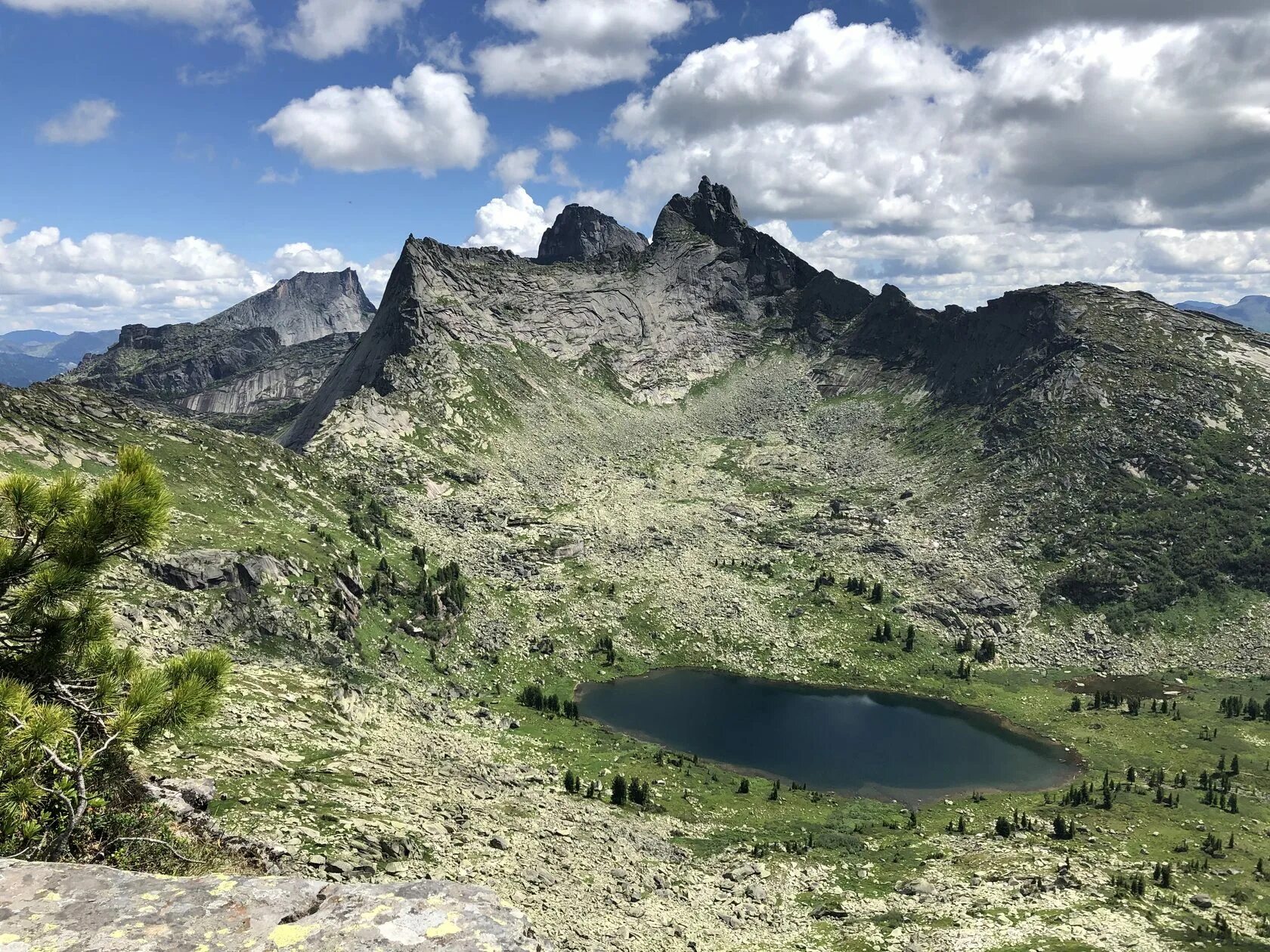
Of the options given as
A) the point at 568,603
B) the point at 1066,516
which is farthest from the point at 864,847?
the point at 1066,516

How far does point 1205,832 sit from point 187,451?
361 feet

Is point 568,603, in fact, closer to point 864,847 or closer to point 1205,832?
point 864,847

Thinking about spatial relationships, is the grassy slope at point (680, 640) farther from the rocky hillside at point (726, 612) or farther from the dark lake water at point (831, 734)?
the dark lake water at point (831, 734)

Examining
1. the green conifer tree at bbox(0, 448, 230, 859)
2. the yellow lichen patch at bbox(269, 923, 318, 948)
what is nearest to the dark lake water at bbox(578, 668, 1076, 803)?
the green conifer tree at bbox(0, 448, 230, 859)

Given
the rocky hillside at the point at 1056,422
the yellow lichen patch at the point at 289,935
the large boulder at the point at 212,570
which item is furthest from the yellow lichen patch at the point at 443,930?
the rocky hillside at the point at 1056,422

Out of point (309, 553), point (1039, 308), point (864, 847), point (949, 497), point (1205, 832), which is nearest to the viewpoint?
point (864, 847)

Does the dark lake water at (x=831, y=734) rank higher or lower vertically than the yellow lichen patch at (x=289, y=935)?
lower

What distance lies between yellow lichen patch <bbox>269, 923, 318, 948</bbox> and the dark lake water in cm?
6826

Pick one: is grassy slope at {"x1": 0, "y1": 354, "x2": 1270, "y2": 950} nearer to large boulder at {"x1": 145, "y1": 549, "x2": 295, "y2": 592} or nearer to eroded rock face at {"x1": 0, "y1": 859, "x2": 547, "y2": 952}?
large boulder at {"x1": 145, "y1": 549, "x2": 295, "y2": 592}

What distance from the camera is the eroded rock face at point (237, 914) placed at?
683 centimetres

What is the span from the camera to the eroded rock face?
Result: 22.4 feet

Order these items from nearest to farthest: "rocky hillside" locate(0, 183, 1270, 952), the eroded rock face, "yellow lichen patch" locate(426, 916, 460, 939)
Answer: the eroded rock face, "yellow lichen patch" locate(426, 916, 460, 939), "rocky hillside" locate(0, 183, 1270, 952)

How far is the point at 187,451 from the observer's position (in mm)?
82312

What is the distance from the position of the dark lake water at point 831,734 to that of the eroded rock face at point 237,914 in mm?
67309
